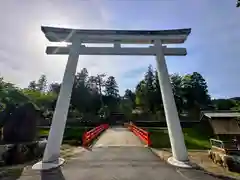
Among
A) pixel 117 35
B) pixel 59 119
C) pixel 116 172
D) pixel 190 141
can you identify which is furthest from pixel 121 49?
pixel 190 141

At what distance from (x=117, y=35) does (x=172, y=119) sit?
439 centimetres

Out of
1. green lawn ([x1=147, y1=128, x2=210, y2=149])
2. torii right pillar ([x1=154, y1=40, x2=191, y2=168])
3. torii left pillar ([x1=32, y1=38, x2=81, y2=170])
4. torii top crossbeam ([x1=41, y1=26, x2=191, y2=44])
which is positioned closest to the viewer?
torii left pillar ([x1=32, y1=38, x2=81, y2=170])

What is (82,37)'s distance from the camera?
938cm

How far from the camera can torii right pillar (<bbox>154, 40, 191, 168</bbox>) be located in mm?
8164

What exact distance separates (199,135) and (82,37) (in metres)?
18.7

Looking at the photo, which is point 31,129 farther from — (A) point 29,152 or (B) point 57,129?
(B) point 57,129

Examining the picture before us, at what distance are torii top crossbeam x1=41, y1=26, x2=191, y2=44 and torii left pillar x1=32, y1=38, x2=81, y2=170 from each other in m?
0.39

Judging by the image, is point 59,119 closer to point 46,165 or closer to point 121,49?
point 46,165

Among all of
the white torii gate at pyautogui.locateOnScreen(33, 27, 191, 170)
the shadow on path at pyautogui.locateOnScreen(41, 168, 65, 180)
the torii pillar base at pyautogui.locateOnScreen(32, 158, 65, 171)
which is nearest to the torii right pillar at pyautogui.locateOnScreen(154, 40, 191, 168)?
the white torii gate at pyautogui.locateOnScreen(33, 27, 191, 170)

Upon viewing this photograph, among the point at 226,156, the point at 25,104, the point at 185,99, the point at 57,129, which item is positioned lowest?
the point at 226,156

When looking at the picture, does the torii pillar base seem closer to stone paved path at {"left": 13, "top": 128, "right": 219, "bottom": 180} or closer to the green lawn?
stone paved path at {"left": 13, "top": 128, "right": 219, "bottom": 180}

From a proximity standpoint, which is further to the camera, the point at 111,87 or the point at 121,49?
the point at 111,87

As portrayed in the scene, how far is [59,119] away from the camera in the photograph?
8281mm

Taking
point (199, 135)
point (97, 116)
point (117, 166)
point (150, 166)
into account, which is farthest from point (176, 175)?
point (97, 116)
